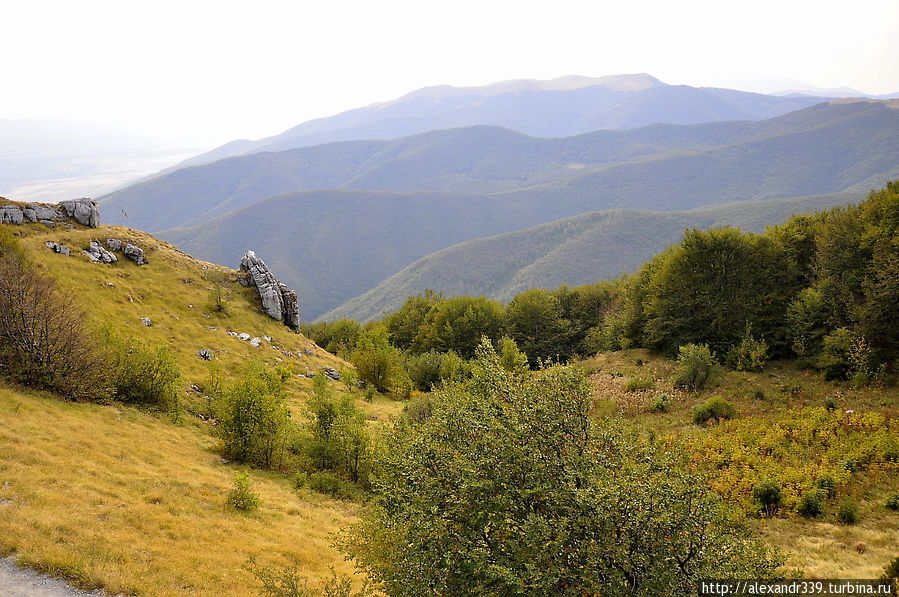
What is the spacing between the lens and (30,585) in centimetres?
1148

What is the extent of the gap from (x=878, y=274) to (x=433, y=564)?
127 feet

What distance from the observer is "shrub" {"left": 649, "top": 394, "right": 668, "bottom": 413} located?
1318 inches

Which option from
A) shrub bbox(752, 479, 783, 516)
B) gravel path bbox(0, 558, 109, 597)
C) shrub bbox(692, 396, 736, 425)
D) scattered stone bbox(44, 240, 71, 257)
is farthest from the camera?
scattered stone bbox(44, 240, 71, 257)

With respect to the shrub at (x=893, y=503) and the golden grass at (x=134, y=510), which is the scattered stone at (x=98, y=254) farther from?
the shrub at (x=893, y=503)

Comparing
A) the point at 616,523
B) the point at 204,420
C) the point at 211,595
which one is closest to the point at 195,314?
the point at 204,420

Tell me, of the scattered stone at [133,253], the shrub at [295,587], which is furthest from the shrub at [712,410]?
the scattered stone at [133,253]

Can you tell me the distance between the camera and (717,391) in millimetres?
33562

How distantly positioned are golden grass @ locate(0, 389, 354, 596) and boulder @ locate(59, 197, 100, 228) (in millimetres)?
39193

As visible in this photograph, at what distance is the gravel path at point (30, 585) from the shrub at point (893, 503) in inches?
1142

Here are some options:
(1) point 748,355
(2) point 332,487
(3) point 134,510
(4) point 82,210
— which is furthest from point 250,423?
(4) point 82,210

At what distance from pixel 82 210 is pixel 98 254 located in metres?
10.1

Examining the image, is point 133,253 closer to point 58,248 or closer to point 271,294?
point 58,248

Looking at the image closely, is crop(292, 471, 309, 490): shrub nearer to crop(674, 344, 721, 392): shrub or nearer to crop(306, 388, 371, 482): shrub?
crop(306, 388, 371, 482): shrub

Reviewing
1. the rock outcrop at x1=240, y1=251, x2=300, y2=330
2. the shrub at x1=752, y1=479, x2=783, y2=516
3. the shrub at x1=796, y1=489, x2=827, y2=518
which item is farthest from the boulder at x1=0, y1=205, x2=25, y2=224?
the shrub at x1=796, y1=489, x2=827, y2=518
